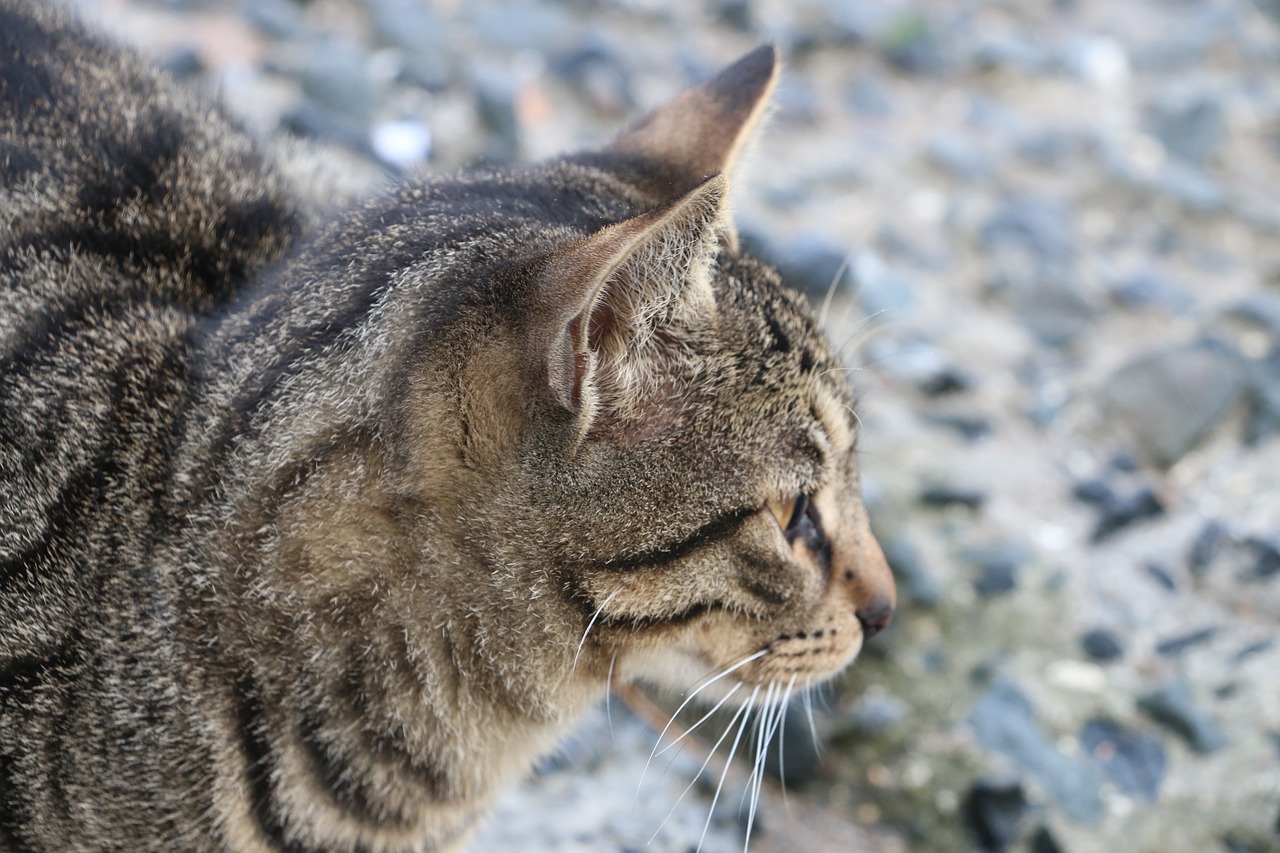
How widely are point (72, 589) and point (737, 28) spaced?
3.78 meters

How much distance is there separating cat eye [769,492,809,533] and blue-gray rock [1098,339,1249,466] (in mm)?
1746

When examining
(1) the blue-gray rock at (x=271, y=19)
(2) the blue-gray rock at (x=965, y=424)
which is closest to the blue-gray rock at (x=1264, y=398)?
(2) the blue-gray rock at (x=965, y=424)

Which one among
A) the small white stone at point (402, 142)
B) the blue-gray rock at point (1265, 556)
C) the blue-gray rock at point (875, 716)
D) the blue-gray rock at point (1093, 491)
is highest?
the small white stone at point (402, 142)

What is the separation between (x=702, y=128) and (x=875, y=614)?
2.83 feet

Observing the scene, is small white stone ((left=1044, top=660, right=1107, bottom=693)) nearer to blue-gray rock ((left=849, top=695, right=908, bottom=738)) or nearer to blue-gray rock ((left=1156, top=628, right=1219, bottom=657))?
blue-gray rock ((left=1156, top=628, right=1219, bottom=657))

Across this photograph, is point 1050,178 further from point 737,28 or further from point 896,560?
point 896,560

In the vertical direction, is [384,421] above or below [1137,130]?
above

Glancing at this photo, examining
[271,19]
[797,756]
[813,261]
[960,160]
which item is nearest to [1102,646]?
[797,756]

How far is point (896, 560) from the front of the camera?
2.79 m

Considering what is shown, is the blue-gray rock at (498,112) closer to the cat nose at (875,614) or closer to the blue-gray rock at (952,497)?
the blue-gray rock at (952,497)

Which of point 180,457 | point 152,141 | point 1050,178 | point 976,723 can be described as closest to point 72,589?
point 180,457

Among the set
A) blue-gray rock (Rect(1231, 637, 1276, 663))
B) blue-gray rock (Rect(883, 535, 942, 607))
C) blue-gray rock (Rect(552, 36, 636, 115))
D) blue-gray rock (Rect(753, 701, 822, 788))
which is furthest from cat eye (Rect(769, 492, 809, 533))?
blue-gray rock (Rect(552, 36, 636, 115))

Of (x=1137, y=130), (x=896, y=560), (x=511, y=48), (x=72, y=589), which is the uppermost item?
(x=72, y=589)

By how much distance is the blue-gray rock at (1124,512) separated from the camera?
3025 millimetres
